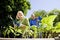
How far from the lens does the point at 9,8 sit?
17.5 metres

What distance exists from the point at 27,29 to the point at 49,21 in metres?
0.30

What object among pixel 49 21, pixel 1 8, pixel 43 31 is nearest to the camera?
pixel 49 21

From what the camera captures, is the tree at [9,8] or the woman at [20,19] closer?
the woman at [20,19]

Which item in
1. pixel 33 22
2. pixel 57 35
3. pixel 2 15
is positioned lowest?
pixel 57 35

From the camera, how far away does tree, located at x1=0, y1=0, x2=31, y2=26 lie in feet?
57.7

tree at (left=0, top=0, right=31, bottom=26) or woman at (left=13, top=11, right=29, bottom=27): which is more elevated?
tree at (left=0, top=0, right=31, bottom=26)

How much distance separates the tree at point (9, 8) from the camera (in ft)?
57.7

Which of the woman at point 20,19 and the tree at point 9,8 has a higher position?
the tree at point 9,8

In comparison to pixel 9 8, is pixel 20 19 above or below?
below

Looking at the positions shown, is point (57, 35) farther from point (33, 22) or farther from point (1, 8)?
point (1, 8)

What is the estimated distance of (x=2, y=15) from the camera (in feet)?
60.2

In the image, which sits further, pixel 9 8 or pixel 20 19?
pixel 9 8

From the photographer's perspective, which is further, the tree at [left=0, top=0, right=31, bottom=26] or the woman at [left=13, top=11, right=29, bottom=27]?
the tree at [left=0, top=0, right=31, bottom=26]

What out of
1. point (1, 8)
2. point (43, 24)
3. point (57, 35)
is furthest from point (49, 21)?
point (1, 8)
